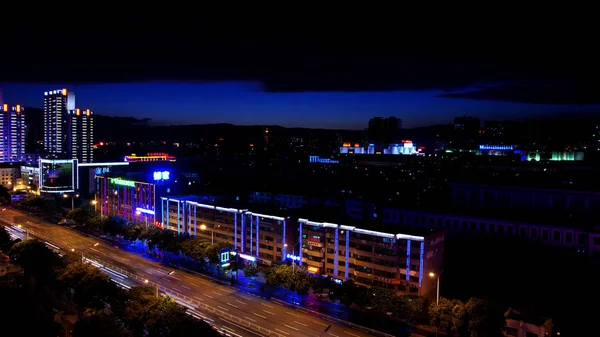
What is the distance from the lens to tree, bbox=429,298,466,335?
55.1 feet

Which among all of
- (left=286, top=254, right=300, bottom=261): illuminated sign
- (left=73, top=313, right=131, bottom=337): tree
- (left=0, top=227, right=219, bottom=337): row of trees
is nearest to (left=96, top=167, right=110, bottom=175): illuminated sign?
(left=0, top=227, right=219, bottom=337): row of trees

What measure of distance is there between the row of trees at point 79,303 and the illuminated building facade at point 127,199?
11766 mm

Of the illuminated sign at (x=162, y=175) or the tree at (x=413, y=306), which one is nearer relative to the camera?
the tree at (x=413, y=306)

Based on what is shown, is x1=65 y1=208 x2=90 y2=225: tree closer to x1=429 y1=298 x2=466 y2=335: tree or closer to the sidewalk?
the sidewalk

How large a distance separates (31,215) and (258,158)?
53393mm

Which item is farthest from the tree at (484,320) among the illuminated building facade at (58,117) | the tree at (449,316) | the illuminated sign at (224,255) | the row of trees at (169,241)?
the illuminated building facade at (58,117)

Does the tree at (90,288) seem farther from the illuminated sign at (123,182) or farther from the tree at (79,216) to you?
the illuminated sign at (123,182)

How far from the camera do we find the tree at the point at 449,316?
1680 centimetres

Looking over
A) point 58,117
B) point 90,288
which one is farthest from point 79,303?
point 58,117

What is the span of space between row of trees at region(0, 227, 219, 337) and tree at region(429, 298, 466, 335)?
26.0 feet

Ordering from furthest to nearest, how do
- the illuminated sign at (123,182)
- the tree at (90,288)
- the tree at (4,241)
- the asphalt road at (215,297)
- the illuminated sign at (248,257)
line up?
the illuminated sign at (123,182), the illuminated sign at (248,257), the tree at (4,241), the tree at (90,288), the asphalt road at (215,297)

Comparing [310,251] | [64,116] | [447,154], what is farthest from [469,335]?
[447,154]

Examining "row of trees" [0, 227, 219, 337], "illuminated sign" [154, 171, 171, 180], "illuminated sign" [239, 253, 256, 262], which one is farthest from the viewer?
"illuminated sign" [154, 171, 171, 180]

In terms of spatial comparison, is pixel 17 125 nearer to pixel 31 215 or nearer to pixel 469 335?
pixel 31 215
